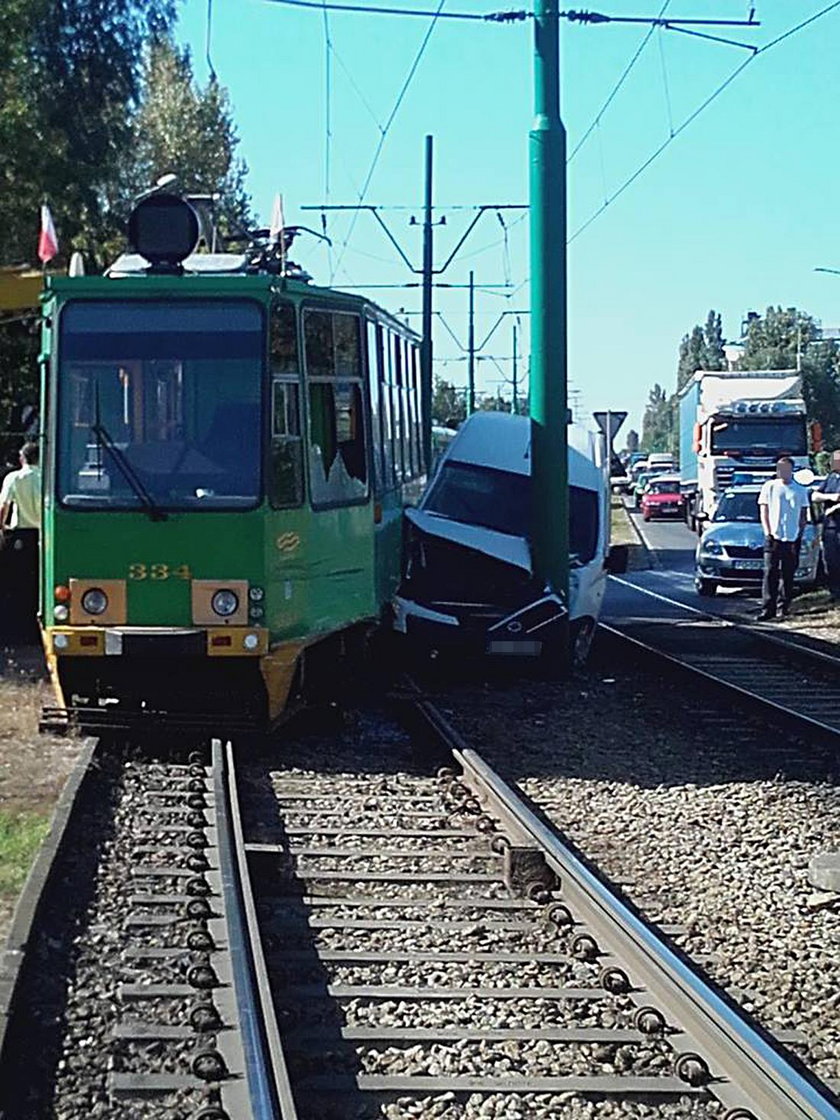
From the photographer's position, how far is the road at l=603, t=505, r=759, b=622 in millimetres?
27844

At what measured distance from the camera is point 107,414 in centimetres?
1198

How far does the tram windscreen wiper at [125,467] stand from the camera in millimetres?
11844

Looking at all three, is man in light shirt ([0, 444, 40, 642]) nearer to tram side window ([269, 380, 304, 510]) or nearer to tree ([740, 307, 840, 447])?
tram side window ([269, 380, 304, 510])

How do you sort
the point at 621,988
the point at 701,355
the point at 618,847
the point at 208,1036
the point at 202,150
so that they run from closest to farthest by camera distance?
the point at 208,1036 → the point at 621,988 → the point at 618,847 → the point at 202,150 → the point at 701,355

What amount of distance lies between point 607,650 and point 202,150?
4528 cm

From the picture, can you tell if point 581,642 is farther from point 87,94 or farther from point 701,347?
point 701,347

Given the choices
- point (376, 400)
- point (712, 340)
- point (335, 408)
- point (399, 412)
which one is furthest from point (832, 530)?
point (712, 340)

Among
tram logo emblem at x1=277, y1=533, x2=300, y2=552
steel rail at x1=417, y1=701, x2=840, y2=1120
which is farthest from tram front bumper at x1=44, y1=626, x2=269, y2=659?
steel rail at x1=417, y1=701, x2=840, y2=1120

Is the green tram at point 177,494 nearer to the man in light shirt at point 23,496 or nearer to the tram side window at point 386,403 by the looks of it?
the tram side window at point 386,403

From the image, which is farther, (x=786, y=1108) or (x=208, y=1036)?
(x=208, y=1036)

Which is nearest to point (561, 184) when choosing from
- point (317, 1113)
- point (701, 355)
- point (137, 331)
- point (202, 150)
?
point (137, 331)

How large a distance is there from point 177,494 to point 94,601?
867 mm

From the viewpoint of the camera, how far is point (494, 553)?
17.5 metres

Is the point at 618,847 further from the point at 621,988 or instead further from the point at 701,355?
the point at 701,355
